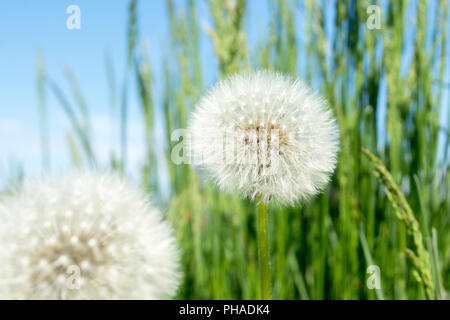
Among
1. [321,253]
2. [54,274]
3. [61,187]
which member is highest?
[61,187]

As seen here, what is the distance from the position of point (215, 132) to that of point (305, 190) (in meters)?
0.17

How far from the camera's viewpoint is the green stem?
69 centimetres

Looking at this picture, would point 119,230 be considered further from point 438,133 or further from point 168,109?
point 438,133

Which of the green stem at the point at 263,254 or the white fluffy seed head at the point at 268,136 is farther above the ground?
the white fluffy seed head at the point at 268,136

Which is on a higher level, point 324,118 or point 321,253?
point 324,118

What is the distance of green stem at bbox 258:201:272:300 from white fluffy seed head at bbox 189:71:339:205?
0.14 feet

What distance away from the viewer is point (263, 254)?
707mm

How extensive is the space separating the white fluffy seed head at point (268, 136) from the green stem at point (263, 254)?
0.04 metres

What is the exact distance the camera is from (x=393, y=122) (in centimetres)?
136

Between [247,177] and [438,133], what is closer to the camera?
[247,177]

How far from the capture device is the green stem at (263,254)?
0.69 metres
